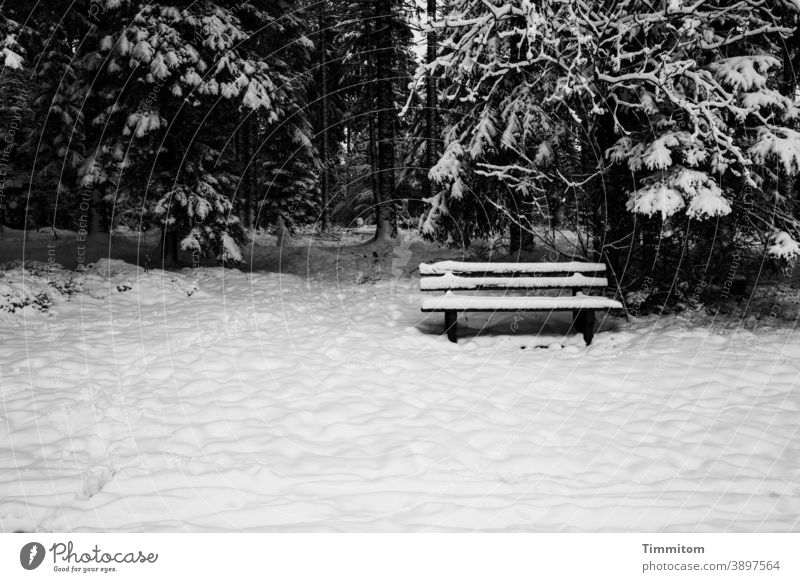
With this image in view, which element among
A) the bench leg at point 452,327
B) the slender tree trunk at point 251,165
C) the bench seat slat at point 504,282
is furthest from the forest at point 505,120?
the bench leg at point 452,327

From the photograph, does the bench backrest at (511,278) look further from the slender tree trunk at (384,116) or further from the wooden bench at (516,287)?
the slender tree trunk at (384,116)

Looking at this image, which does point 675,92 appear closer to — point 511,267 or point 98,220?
point 511,267

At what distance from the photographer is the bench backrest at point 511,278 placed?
330 inches

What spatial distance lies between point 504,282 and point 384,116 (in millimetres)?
10069

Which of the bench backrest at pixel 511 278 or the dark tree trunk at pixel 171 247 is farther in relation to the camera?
the dark tree trunk at pixel 171 247

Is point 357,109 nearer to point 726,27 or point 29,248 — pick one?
point 29,248

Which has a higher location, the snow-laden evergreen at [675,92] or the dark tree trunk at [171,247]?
the snow-laden evergreen at [675,92]

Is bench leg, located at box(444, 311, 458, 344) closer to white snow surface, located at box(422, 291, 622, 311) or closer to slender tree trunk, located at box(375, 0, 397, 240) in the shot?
white snow surface, located at box(422, 291, 622, 311)

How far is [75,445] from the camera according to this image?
4.54 meters

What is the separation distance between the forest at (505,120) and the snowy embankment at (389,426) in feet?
6.93

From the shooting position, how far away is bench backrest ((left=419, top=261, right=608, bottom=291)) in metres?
8.38

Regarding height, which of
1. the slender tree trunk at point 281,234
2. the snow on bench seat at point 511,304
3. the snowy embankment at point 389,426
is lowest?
the snowy embankment at point 389,426

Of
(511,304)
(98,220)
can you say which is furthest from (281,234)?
(511,304)

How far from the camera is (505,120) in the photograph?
36.3 ft
